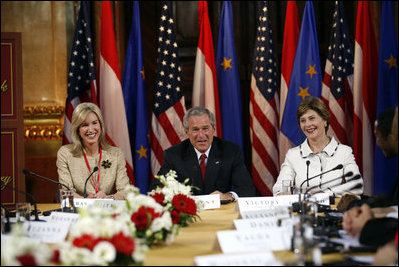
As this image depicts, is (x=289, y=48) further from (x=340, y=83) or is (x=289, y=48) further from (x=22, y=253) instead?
(x=22, y=253)

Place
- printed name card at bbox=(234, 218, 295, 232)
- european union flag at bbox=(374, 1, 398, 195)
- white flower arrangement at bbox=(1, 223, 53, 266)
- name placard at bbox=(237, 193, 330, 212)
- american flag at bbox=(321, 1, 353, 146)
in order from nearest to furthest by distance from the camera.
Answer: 1. white flower arrangement at bbox=(1, 223, 53, 266)
2. printed name card at bbox=(234, 218, 295, 232)
3. name placard at bbox=(237, 193, 330, 212)
4. european union flag at bbox=(374, 1, 398, 195)
5. american flag at bbox=(321, 1, 353, 146)

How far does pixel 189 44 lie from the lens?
21.0ft

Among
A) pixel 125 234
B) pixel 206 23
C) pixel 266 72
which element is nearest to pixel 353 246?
pixel 125 234

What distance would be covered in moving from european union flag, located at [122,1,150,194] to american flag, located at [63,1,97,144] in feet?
1.23

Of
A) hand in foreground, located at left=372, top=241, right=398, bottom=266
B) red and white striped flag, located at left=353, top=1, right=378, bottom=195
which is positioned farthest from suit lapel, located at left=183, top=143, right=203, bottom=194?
hand in foreground, located at left=372, top=241, right=398, bottom=266

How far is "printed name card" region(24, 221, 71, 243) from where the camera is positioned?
2391mm

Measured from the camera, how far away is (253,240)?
2.11 metres

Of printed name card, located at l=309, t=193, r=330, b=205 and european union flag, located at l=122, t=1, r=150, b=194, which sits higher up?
european union flag, located at l=122, t=1, r=150, b=194

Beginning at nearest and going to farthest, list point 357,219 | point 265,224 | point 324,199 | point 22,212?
point 357,219, point 265,224, point 22,212, point 324,199

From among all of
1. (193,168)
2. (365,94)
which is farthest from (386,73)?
(193,168)

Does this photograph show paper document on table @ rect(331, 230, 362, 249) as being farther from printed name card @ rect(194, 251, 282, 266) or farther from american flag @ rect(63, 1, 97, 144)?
american flag @ rect(63, 1, 97, 144)

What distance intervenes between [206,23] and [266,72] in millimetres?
800

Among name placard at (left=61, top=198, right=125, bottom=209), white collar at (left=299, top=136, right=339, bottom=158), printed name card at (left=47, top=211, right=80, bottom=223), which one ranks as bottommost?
printed name card at (left=47, top=211, right=80, bottom=223)

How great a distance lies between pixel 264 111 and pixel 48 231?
3218 millimetres
